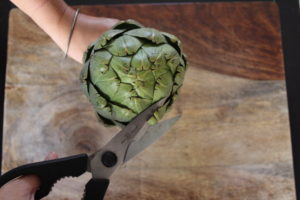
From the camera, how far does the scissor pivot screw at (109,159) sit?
30.3 inches

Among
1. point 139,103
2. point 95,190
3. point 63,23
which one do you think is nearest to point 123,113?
point 139,103

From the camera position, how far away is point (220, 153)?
0.97 m

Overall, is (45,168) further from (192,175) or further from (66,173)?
(192,175)

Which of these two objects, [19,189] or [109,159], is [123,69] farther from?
[19,189]

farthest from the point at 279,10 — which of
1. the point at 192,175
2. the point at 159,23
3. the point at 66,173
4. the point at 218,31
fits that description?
the point at 66,173

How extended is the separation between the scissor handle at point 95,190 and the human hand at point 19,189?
85 mm

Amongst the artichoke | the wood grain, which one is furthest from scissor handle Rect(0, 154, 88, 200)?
the wood grain

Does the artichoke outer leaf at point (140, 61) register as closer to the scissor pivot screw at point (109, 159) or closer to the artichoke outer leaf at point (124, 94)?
the artichoke outer leaf at point (124, 94)

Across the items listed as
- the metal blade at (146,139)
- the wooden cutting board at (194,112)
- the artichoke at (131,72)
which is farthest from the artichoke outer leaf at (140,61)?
the wooden cutting board at (194,112)

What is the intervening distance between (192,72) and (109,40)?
26 centimetres

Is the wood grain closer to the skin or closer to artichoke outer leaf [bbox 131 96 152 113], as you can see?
the skin

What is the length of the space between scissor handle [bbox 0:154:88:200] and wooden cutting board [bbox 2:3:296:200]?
0.63ft

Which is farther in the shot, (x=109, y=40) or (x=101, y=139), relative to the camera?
(x=101, y=139)

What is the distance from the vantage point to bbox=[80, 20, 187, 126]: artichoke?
0.77 meters
